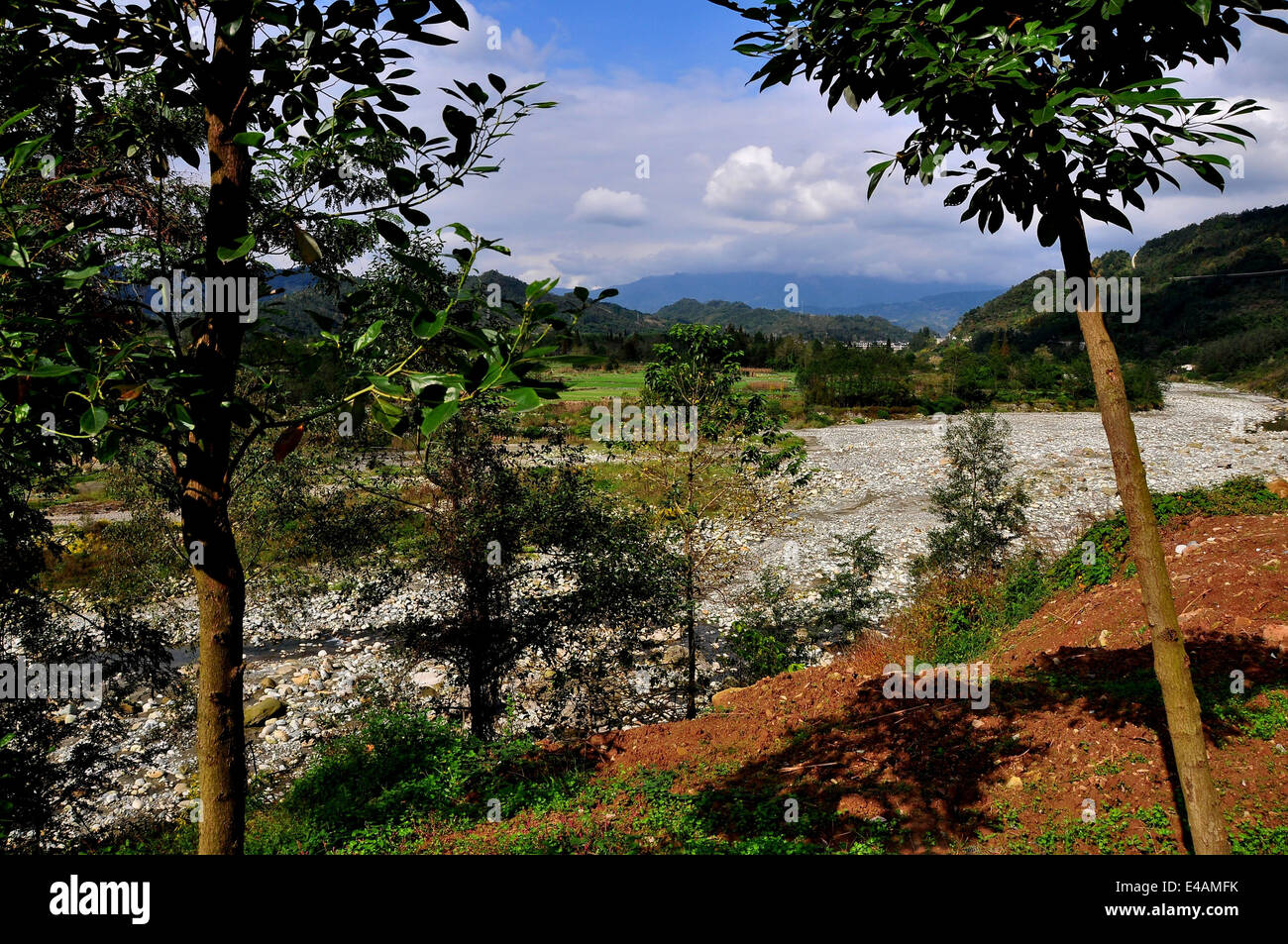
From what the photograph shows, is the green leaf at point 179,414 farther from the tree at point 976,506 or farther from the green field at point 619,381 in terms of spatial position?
the green field at point 619,381

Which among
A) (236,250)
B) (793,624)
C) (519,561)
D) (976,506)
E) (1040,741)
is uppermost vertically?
(236,250)

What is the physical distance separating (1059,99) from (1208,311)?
109015 mm

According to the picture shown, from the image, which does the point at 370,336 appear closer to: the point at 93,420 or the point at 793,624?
the point at 93,420

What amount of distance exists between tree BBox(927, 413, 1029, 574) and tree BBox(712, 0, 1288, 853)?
10.8 metres

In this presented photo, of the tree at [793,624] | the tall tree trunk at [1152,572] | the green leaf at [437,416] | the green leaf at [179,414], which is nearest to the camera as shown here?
the green leaf at [437,416]

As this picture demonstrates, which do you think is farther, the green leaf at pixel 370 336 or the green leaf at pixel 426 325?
the green leaf at pixel 370 336

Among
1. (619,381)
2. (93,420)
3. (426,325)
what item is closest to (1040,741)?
(426,325)

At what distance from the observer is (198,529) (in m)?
1.92

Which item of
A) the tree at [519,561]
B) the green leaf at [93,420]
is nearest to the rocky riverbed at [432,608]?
the tree at [519,561]

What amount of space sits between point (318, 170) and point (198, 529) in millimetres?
1258

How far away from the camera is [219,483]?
1.96 metres

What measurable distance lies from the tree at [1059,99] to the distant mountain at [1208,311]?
65.2m

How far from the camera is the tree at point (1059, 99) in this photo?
86.1 inches
